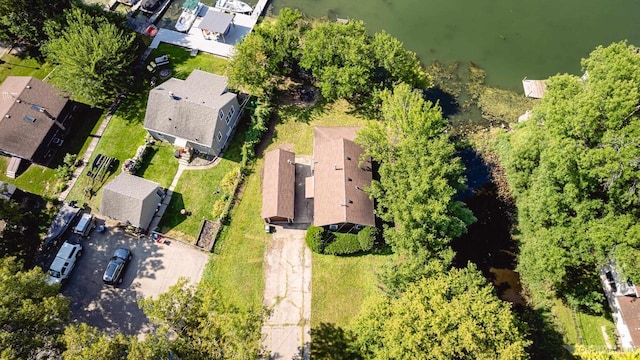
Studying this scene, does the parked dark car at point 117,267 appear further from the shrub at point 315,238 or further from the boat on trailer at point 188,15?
the boat on trailer at point 188,15

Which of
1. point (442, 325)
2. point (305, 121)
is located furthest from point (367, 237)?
point (305, 121)

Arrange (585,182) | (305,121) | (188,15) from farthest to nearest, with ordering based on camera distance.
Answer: (188,15)
(305,121)
(585,182)

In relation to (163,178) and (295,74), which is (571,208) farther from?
(163,178)

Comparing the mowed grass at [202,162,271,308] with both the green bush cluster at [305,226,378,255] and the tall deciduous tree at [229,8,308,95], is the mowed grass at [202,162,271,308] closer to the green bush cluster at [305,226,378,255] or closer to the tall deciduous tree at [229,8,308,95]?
the green bush cluster at [305,226,378,255]

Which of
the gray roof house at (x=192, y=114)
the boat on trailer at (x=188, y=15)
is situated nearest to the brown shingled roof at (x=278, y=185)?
the gray roof house at (x=192, y=114)

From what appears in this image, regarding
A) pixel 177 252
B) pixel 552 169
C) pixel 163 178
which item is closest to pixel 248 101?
pixel 163 178

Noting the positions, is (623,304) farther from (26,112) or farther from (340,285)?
(26,112)

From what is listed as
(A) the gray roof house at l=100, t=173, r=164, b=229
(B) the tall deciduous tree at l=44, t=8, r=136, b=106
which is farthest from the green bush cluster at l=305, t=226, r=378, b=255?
(B) the tall deciduous tree at l=44, t=8, r=136, b=106
